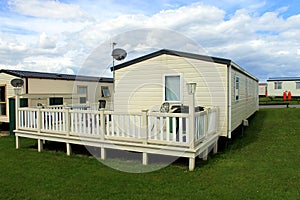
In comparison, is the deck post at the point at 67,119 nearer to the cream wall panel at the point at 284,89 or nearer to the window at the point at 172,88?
the window at the point at 172,88

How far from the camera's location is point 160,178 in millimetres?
4766

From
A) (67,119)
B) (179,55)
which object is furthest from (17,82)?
(179,55)

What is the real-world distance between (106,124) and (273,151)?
14.8 feet

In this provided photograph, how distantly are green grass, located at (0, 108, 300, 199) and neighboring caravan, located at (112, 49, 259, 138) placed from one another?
1.56 metres

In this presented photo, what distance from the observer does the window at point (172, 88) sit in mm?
7879

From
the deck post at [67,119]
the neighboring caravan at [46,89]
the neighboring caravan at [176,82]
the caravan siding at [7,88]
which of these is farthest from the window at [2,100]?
the deck post at [67,119]

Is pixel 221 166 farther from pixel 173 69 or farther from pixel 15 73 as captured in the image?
pixel 15 73

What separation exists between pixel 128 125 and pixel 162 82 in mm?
2751

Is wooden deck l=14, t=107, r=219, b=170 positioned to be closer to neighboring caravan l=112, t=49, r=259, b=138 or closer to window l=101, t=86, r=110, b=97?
neighboring caravan l=112, t=49, r=259, b=138

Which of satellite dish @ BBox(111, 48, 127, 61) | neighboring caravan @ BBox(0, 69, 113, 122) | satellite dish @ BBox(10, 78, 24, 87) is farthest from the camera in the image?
neighboring caravan @ BBox(0, 69, 113, 122)

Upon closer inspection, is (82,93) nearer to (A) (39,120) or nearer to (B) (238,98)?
(A) (39,120)

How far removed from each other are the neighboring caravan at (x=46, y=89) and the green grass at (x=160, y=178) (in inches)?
207

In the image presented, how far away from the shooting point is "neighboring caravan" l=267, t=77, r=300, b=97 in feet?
107

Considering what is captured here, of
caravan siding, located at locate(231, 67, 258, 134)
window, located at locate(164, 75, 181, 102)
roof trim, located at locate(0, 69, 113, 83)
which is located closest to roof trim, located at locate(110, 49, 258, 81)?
caravan siding, located at locate(231, 67, 258, 134)
